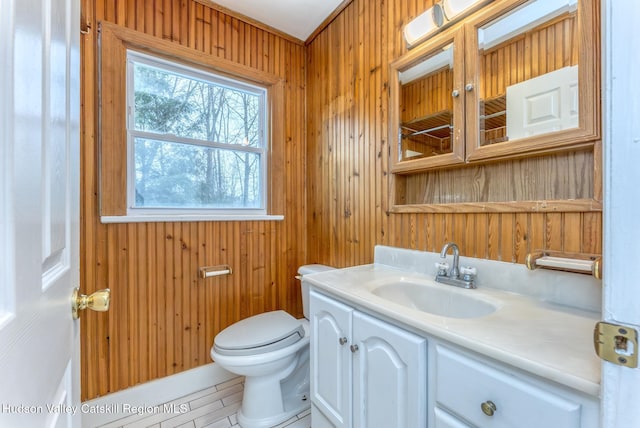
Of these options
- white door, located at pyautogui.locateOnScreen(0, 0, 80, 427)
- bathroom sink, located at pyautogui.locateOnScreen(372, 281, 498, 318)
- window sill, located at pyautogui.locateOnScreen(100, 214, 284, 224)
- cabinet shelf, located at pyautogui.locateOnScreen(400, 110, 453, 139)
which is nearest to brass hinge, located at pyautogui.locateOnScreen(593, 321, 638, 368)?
bathroom sink, located at pyautogui.locateOnScreen(372, 281, 498, 318)

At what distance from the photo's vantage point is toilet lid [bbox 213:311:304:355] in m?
1.35

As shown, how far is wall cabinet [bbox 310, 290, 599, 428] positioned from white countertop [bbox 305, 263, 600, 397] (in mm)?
41

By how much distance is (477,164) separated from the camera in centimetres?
118

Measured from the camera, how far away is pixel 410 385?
31.7 inches

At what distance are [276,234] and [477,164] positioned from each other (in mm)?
1422

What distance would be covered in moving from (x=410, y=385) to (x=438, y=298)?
0.44 metres

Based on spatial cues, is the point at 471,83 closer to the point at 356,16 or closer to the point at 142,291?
the point at 356,16

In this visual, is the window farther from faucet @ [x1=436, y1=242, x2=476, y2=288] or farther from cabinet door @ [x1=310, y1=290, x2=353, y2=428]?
faucet @ [x1=436, y1=242, x2=476, y2=288]

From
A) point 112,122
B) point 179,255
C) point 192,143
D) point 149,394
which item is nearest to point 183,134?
point 192,143

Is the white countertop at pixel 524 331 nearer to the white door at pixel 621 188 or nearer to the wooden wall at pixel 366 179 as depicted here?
the white door at pixel 621 188

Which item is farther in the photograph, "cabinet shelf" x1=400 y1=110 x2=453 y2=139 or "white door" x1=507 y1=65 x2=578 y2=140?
"cabinet shelf" x1=400 y1=110 x2=453 y2=139

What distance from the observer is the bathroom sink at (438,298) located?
1.00 m

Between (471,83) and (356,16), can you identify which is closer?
(471,83)

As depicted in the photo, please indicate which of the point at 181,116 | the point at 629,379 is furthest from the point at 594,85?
the point at 181,116
